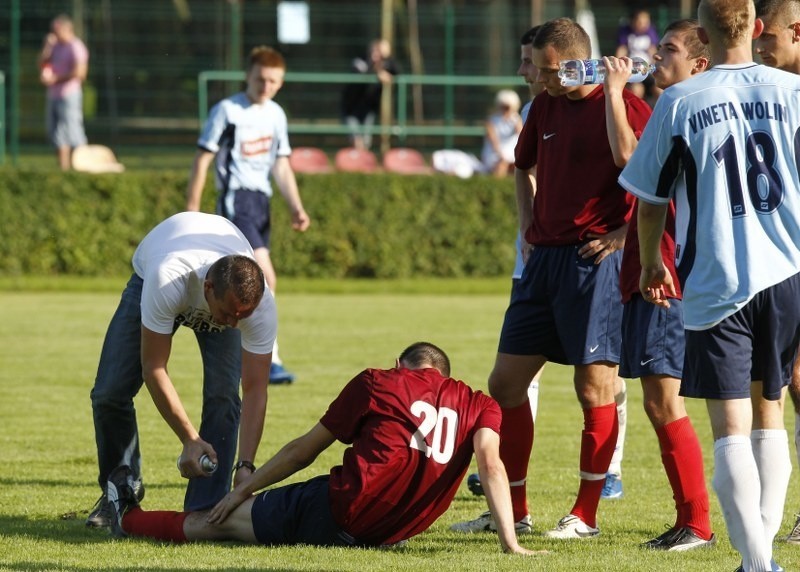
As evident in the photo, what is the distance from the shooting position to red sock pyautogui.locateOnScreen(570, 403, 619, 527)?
20.8ft

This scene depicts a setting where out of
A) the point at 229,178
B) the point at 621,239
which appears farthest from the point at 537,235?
the point at 229,178

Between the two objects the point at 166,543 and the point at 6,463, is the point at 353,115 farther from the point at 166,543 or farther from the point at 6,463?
the point at 166,543

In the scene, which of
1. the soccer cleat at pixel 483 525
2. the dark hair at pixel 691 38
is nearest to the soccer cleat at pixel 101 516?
the soccer cleat at pixel 483 525

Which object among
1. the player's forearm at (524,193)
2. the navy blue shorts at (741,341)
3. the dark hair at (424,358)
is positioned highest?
the player's forearm at (524,193)

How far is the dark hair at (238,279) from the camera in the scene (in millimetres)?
5641

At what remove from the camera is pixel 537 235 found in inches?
256

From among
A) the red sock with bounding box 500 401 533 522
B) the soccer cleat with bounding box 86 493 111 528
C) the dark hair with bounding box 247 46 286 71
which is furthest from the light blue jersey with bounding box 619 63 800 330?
the dark hair with bounding box 247 46 286 71

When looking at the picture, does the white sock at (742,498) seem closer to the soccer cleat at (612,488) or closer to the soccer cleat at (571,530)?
the soccer cleat at (571,530)

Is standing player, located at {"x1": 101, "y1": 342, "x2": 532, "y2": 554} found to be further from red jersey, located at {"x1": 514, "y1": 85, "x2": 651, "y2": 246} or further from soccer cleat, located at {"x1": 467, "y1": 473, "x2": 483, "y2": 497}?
soccer cleat, located at {"x1": 467, "y1": 473, "x2": 483, "y2": 497}

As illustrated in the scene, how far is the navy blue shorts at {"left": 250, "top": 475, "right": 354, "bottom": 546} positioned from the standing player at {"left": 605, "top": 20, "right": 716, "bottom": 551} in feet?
4.55

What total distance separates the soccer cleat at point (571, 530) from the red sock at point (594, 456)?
0.11 ft

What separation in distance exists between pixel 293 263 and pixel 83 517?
43.4ft

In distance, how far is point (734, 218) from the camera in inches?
194

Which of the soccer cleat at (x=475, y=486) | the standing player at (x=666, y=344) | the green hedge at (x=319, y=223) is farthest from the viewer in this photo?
the green hedge at (x=319, y=223)
